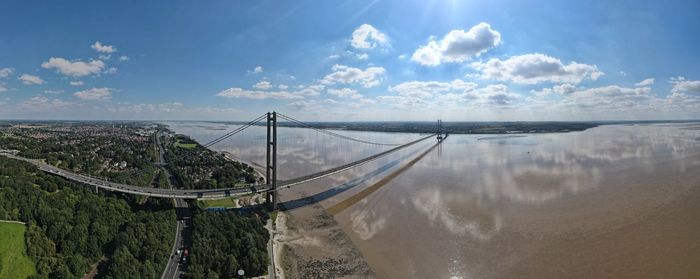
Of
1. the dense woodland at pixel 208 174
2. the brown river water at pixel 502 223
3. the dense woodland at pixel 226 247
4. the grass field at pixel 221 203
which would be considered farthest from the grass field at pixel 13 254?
the dense woodland at pixel 208 174

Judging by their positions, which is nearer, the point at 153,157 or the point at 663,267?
the point at 663,267

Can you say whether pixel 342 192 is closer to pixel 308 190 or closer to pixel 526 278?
pixel 308 190

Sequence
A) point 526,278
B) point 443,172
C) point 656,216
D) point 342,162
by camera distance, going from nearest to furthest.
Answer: point 526,278
point 656,216
point 443,172
point 342,162

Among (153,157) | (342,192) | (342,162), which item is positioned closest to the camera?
(342,192)

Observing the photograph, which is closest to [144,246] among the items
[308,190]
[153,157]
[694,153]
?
[308,190]

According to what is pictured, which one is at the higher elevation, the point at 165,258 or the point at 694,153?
the point at 694,153

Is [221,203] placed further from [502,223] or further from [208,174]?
[502,223]

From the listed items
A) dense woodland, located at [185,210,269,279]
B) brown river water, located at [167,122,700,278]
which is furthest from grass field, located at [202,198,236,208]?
dense woodland, located at [185,210,269,279]
